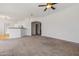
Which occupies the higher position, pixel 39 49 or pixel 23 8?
pixel 23 8

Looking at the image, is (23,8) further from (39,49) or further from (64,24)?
(39,49)

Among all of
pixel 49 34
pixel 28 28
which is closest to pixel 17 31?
pixel 28 28

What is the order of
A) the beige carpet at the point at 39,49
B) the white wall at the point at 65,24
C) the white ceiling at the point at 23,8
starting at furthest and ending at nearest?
1. the white ceiling at the point at 23,8
2. the white wall at the point at 65,24
3. the beige carpet at the point at 39,49

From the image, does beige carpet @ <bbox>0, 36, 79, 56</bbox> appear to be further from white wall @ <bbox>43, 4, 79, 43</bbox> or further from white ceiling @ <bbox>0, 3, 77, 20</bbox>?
white ceiling @ <bbox>0, 3, 77, 20</bbox>

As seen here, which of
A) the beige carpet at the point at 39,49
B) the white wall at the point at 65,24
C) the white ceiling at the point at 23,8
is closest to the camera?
the beige carpet at the point at 39,49

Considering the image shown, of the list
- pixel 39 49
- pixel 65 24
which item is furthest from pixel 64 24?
pixel 39 49

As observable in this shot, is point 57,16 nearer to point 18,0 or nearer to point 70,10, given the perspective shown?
point 70,10

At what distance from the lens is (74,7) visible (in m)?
6.77

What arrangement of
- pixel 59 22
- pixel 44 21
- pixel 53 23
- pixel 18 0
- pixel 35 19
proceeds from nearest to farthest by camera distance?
pixel 18 0
pixel 59 22
pixel 53 23
pixel 44 21
pixel 35 19

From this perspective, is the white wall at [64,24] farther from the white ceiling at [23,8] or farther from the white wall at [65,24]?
the white ceiling at [23,8]

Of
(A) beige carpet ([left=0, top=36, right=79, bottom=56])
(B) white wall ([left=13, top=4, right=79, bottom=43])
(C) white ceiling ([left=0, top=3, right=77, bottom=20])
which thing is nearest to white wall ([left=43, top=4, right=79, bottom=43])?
(B) white wall ([left=13, top=4, right=79, bottom=43])

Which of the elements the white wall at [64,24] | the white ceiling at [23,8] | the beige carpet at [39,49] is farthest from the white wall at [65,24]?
the beige carpet at [39,49]

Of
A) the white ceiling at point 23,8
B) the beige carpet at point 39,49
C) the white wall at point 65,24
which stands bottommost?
the beige carpet at point 39,49

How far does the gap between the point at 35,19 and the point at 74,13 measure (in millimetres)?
6900
